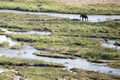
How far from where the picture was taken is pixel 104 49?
3478 centimetres

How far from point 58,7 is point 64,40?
1370cm

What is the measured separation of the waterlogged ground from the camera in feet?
105

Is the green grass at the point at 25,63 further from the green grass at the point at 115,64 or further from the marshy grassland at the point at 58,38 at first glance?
the green grass at the point at 115,64

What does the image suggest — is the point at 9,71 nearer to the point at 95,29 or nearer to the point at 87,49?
the point at 87,49

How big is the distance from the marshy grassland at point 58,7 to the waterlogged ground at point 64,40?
3592 mm

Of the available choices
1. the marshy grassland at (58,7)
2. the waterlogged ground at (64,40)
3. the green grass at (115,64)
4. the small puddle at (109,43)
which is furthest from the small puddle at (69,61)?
the marshy grassland at (58,7)

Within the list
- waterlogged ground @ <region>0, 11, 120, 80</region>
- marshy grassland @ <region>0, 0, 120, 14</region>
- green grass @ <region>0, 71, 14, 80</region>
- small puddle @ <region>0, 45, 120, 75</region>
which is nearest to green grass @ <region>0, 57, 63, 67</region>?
waterlogged ground @ <region>0, 11, 120, 80</region>

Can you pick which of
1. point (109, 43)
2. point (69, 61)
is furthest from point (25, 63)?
point (109, 43)

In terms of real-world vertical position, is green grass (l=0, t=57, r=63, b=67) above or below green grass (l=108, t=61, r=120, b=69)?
above

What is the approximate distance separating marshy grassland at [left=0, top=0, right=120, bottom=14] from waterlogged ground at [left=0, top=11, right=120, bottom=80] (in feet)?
11.8

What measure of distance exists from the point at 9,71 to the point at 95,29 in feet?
47.4

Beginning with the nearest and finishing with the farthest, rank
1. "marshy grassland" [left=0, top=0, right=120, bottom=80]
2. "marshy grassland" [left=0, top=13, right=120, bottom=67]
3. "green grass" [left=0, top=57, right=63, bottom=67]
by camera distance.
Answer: "marshy grassland" [left=0, top=0, right=120, bottom=80] < "green grass" [left=0, top=57, right=63, bottom=67] < "marshy grassland" [left=0, top=13, right=120, bottom=67]

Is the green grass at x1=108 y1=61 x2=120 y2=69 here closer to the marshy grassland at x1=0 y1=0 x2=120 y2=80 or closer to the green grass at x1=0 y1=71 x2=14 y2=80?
the marshy grassland at x1=0 y1=0 x2=120 y2=80

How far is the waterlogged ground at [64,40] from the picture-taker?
3206 cm
